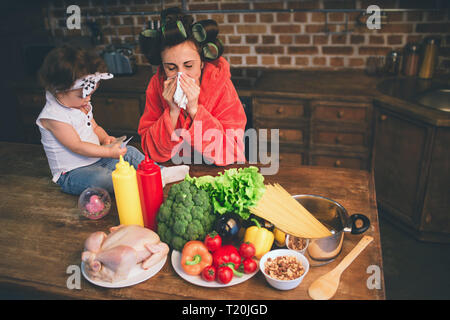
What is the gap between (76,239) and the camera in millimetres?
1255

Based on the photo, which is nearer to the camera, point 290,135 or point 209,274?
point 209,274

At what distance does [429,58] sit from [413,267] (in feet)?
4.72

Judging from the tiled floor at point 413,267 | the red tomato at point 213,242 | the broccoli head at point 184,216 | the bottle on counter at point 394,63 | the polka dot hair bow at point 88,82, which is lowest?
the tiled floor at point 413,267

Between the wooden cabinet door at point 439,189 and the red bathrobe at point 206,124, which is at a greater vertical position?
the red bathrobe at point 206,124

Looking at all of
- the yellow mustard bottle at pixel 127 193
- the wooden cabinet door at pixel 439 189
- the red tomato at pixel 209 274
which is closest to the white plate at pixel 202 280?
the red tomato at pixel 209 274

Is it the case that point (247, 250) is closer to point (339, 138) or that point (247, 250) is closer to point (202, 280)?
point (202, 280)

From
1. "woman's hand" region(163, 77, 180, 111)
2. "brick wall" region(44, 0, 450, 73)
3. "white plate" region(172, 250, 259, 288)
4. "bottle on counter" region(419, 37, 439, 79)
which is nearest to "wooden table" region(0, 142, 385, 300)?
"white plate" region(172, 250, 259, 288)

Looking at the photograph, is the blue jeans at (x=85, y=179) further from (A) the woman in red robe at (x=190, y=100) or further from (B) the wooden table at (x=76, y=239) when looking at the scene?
(A) the woman in red robe at (x=190, y=100)

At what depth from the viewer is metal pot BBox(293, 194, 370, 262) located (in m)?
1.07

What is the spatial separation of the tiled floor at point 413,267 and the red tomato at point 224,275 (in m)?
1.38

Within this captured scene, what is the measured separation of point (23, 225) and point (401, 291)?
1878 mm

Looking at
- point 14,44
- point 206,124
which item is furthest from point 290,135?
point 14,44

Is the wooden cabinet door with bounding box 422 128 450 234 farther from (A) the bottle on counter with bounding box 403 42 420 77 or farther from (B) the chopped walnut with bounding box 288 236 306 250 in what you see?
(B) the chopped walnut with bounding box 288 236 306 250

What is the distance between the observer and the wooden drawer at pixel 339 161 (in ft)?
8.89
